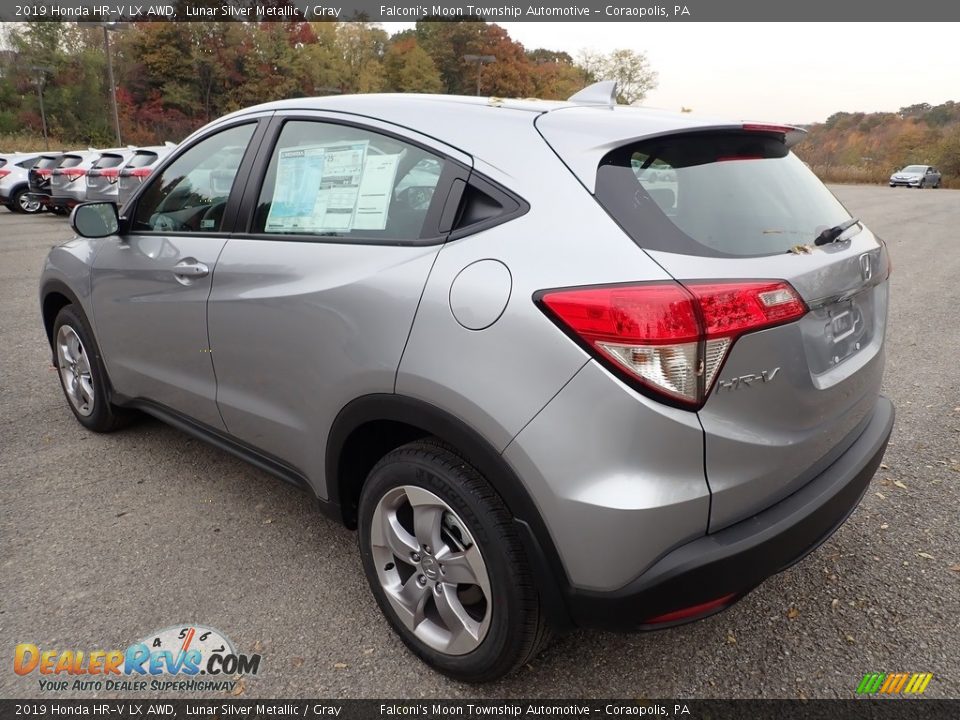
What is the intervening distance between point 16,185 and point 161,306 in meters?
19.0

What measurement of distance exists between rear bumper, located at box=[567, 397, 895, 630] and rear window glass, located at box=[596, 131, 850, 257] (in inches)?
27.8

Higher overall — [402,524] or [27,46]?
[27,46]

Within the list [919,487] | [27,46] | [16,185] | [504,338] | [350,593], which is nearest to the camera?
[504,338]

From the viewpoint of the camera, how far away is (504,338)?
1753 millimetres

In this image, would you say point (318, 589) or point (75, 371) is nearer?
point (318, 589)

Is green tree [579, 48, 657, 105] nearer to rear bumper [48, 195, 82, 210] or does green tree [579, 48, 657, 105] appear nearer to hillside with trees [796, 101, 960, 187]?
hillside with trees [796, 101, 960, 187]

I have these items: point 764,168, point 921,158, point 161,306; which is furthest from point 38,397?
point 921,158

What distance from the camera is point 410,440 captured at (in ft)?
7.56

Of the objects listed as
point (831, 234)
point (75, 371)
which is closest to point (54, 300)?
point (75, 371)

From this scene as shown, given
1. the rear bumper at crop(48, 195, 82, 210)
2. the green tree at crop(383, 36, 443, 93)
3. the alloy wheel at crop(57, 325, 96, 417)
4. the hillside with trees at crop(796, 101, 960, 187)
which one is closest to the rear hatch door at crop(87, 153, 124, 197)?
the rear bumper at crop(48, 195, 82, 210)

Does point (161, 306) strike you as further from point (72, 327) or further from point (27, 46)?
point (27, 46)

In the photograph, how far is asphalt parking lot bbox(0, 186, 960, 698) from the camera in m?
2.18

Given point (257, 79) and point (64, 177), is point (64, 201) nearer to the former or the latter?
point (64, 177)

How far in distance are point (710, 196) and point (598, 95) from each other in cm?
78
